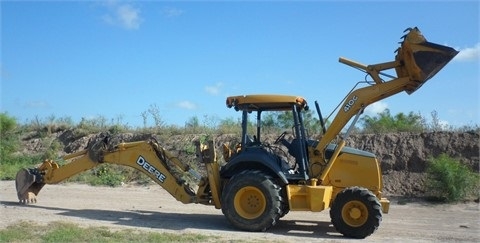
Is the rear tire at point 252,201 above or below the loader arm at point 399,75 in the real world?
below

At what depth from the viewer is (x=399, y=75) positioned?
35.4 ft

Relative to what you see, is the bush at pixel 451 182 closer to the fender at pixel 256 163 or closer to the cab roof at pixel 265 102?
the cab roof at pixel 265 102

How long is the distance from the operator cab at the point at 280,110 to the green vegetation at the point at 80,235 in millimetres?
2309

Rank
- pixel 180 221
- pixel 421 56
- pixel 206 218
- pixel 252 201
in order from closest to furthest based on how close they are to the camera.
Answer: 1. pixel 421 56
2. pixel 252 201
3. pixel 180 221
4. pixel 206 218

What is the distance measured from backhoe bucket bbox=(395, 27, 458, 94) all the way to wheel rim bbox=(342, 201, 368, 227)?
8.24 feet

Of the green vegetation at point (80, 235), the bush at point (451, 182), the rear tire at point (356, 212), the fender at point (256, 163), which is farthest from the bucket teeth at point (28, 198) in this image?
the bush at point (451, 182)

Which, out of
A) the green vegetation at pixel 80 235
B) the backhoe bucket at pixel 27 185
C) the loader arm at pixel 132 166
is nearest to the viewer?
the green vegetation at pixel 80 235

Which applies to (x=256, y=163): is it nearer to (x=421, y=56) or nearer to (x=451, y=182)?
(x=421, y=56)

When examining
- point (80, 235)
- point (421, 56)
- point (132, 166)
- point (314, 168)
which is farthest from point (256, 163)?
point (421, 56)

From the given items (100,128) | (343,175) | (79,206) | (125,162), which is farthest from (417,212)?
(100,128)

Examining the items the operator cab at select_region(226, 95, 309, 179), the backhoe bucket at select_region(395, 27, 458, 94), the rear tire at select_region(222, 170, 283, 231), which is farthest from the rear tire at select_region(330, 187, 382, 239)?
the backhoe bucket at select_region(395, 27, 458, 94)

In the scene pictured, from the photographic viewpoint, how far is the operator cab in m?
10.9

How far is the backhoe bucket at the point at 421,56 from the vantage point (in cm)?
1029

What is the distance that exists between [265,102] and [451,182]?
7395 millimetres
